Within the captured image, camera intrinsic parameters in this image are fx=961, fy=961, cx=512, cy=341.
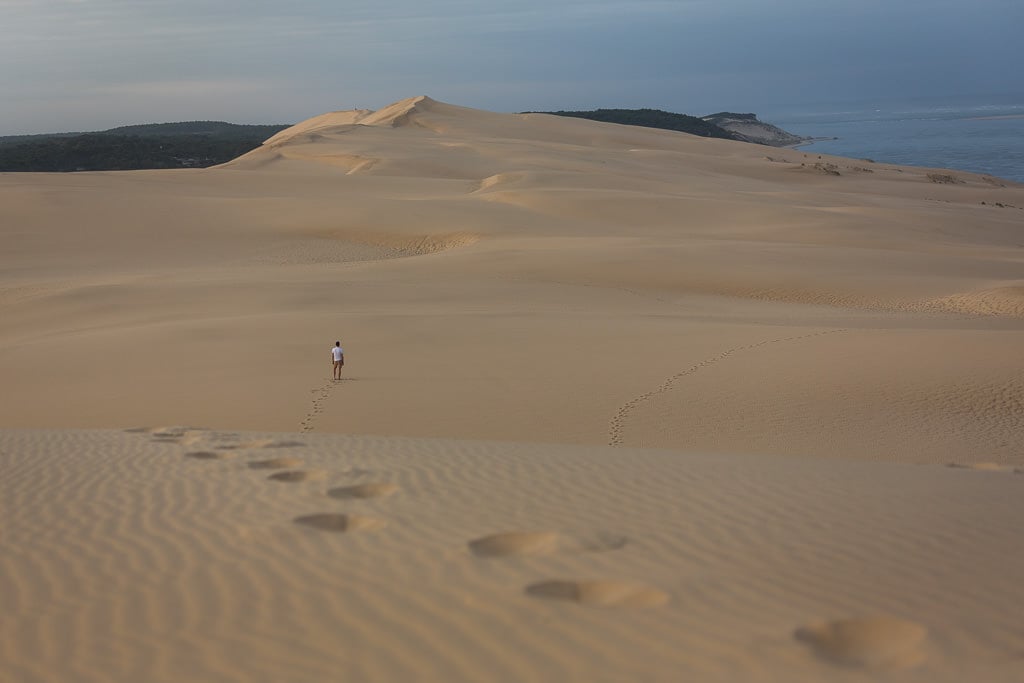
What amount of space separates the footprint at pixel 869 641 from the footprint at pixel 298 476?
394cm

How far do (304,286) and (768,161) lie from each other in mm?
44099

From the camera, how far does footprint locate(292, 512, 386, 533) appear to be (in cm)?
579

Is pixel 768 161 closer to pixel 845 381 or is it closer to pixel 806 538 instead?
pixel 845 381

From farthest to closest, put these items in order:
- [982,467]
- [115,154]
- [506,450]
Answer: [115,154] < [982,467] < [506,450]

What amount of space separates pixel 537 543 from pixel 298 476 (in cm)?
244

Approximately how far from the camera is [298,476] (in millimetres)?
7172

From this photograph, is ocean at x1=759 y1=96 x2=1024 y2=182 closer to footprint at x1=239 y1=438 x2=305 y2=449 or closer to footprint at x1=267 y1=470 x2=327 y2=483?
footprint at x1=239 y1=438 x2=305 y2=449

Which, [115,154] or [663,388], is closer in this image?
[663,388]

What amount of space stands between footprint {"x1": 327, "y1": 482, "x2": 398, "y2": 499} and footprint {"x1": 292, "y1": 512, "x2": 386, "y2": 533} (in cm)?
55

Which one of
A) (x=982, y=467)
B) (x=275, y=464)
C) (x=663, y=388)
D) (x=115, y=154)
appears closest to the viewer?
(x=275, y=464)

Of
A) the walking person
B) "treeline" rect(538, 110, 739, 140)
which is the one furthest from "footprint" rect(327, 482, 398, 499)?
"treeline" rect(538, 110, 739, 140)

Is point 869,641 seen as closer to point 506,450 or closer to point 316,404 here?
point 506,450

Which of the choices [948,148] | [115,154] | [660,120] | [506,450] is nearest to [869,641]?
[506,450]

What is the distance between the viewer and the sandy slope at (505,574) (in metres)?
Answer: 4.09
